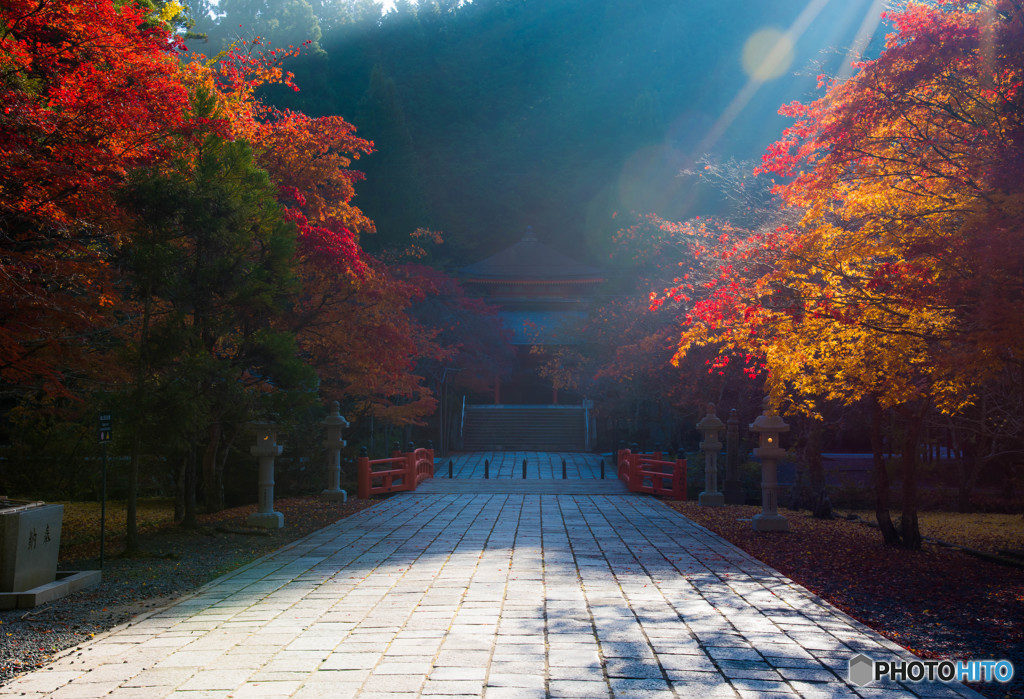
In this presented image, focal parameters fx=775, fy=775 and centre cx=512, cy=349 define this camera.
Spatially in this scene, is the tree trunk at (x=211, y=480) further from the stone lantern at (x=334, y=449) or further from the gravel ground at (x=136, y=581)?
the stone lantern at (x=334, y=449)

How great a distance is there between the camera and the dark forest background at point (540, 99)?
1586 inches

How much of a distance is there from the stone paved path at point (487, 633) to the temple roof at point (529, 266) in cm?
2920

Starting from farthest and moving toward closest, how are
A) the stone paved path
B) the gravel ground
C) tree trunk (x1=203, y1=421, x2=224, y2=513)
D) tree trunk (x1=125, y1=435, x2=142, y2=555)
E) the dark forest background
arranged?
the dark forest background → tree trunk (x1=203, y1=421, x2=224, y2=513) → tree trunk (x1=125, y1=435, x2=142, y2=555) → the gravel ground → the stone paved path

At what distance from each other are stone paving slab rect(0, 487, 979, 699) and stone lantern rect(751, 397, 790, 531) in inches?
89.7

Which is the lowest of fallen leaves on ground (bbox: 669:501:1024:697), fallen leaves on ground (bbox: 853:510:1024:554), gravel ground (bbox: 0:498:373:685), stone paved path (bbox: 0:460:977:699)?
fallen leaves on ground (bbox: 853:510:1024:554)

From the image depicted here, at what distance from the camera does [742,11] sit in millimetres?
47750

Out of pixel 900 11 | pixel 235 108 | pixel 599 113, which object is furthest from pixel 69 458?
pixel 599 113

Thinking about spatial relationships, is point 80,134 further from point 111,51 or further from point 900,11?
point 900,11

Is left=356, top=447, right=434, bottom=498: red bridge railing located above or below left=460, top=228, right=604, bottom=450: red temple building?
below

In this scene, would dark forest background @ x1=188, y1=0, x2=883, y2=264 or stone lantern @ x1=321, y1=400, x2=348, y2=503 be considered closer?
stone lantern @ x1=321, y1=400, x2=348, y2=503

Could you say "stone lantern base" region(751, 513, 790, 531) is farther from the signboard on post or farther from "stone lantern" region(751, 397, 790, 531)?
the signboard on post

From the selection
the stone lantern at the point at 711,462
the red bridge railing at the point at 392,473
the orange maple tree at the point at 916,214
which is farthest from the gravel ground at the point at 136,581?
the orange maple tree at the point at 916,214

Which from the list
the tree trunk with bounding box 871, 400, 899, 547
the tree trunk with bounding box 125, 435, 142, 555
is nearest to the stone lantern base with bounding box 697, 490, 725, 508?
the tree trunk with bounding box 871, 400, 899, 547

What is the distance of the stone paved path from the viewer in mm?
4242
